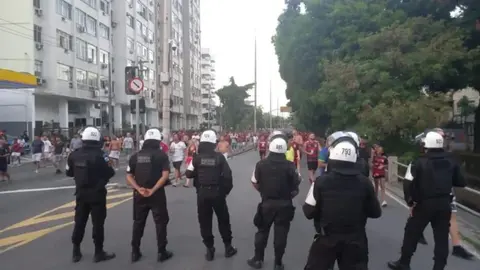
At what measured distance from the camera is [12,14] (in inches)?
1377

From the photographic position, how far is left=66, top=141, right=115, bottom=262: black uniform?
6.61 meters

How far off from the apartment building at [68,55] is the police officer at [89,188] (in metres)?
26.8

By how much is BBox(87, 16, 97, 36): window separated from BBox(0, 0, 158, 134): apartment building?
27 mm

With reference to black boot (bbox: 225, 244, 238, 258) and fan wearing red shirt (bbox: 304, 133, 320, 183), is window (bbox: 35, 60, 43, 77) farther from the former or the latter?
black boot (bbox: 225, 244, 238, 258)

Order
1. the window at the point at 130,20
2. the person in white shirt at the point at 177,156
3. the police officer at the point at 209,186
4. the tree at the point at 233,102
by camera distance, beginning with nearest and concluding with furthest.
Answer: the police officer at the point at 209,186
the person in white shirt at the point at 177,156
the window at the point at 130,20
the tree at the point at 233,102

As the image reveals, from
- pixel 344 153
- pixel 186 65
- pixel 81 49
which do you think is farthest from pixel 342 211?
pixel 186 65

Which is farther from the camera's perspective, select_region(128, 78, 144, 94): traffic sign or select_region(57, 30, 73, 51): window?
select_region(57, 30, 73, 51): window

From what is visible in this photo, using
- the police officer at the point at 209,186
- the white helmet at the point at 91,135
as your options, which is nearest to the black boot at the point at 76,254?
the white helmet at the point at 91,135

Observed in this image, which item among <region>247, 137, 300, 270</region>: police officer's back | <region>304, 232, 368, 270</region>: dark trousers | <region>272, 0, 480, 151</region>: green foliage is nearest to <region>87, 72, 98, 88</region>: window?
<region>272, 0, 480, 151</region>: green foliage

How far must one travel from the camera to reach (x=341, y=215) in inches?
161

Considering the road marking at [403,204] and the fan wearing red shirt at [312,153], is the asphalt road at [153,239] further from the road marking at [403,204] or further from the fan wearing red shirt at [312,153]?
the fan wearing red shirt at [312,153]

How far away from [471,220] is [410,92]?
Result: 389 inches

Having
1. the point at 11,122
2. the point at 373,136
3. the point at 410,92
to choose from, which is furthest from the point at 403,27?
the point at 11,122

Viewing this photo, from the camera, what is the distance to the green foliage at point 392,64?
18.2 metres
